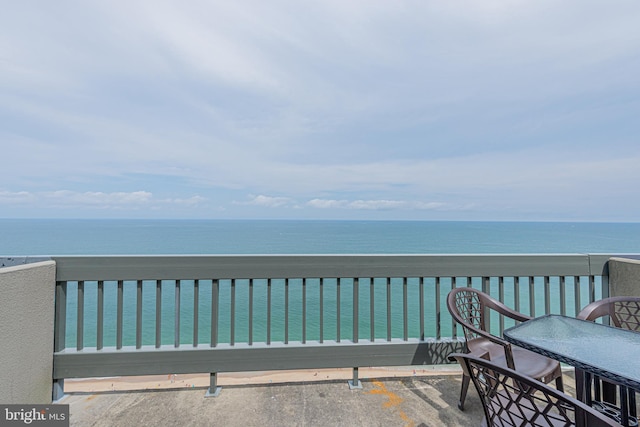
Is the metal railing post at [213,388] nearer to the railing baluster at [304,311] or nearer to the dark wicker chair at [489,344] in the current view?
the railing baluster at [304,311]

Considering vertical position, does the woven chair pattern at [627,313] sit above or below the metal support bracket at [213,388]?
above

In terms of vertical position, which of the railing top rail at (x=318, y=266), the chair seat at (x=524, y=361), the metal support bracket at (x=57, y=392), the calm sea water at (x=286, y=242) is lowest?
the calm sea water at (x=286, y=242)

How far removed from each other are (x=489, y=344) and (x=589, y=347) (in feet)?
3.06

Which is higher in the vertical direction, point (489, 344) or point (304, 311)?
point (304, 311)

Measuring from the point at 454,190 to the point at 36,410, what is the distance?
51.8 metres

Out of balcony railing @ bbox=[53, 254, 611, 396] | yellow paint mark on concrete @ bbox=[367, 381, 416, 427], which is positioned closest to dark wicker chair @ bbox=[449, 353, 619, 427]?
yellow paint mark on concrete @ bbox=[367, 381, 416, 427]

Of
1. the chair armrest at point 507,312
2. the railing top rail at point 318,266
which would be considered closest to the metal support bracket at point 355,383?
the railing top rail at point 318,266

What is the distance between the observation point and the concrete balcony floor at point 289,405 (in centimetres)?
188

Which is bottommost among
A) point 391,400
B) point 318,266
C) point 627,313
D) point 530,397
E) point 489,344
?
point 391,400

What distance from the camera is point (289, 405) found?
6.72 feet

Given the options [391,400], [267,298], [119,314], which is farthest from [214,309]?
[391,400]

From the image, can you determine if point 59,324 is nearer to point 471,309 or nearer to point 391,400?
point 391,400

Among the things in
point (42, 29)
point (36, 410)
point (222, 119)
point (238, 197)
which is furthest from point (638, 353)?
point (238, 197)

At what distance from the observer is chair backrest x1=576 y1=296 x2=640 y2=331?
6.48 feet
